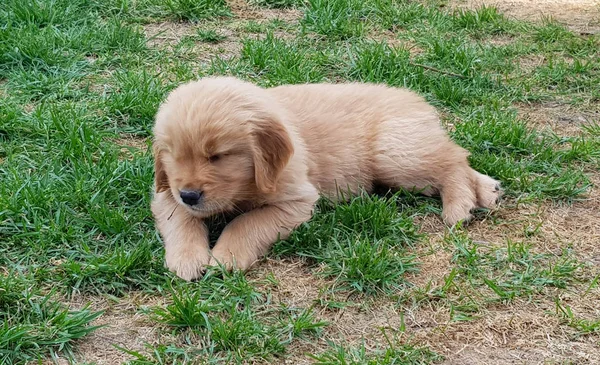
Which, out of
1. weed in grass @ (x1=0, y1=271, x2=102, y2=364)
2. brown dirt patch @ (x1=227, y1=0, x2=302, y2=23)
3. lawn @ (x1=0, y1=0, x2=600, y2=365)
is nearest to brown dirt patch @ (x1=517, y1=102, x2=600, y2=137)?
lawn @ (x1=0, y1=0, x2=600, y2=365)

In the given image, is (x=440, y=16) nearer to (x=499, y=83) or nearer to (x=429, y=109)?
(x=499, y=83)

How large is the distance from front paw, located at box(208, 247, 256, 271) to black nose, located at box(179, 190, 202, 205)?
32cm

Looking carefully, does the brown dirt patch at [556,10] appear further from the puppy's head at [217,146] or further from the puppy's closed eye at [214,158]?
the puppy's closed eye at [214,158]

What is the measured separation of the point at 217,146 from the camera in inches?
156

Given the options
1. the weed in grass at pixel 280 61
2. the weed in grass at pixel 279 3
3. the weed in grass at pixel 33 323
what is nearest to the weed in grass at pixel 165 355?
the weed in grass at pixel 33 323

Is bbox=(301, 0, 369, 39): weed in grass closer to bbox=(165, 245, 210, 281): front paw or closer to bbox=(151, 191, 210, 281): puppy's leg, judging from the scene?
bbox=(151, 191, 210, 281): puppy's leg

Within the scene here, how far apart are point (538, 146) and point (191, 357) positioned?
324 centimetres

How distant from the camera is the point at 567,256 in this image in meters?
4.30

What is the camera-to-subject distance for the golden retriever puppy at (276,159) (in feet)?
13.1

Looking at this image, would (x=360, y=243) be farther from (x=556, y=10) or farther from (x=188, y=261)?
(x=556, y=10)

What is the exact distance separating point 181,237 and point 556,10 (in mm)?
6325

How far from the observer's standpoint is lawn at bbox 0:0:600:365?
3559 mm

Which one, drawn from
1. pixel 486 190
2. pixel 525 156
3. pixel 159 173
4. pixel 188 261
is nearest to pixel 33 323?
pixel 188 261

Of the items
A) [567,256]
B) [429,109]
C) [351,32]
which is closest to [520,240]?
[567,256]
